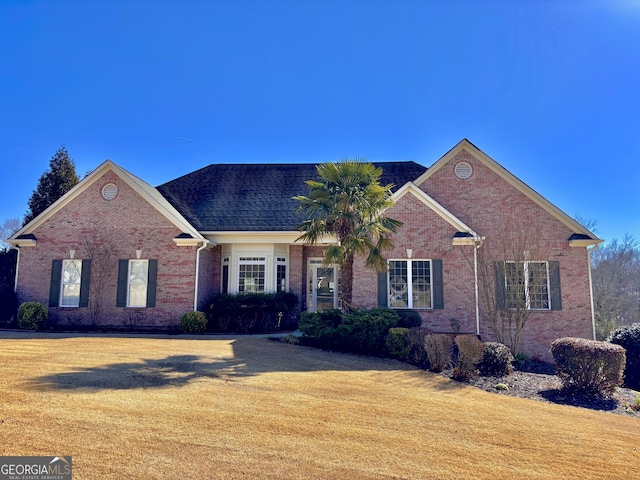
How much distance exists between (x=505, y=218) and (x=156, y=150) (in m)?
16.0

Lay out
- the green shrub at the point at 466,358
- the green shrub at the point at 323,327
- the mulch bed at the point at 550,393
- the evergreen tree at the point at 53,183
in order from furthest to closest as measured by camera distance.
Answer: the evergreen tree at the point at 53,183 < the green shrub at the point at 323,327 < the green shrub at the point at 466,358 < the mulch bed at the point at 550,393

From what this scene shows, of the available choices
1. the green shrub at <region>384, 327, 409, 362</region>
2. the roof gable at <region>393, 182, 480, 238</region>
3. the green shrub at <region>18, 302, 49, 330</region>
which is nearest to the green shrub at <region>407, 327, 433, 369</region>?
the green shrub at <region>384, 327, 409, 362</region>

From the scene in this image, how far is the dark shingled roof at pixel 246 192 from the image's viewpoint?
1756 cm

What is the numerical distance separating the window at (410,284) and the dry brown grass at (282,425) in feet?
17.3

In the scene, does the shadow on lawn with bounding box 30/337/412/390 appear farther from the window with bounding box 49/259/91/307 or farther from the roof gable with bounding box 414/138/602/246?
the roof gable with bounding box 414/138/602/246

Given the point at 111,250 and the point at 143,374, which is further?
the point at 111,250

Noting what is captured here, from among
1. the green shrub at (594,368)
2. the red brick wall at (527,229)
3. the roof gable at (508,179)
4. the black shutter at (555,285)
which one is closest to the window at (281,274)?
the roof gable at (508,179)

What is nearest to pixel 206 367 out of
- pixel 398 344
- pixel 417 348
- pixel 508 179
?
pixel 398 344

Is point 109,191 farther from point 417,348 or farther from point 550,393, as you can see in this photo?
point 550,393

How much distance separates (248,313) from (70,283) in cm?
714

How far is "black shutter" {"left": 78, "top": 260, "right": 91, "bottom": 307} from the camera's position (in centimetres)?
1585

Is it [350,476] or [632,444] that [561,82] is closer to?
[632,444]

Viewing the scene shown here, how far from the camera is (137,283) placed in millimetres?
16062

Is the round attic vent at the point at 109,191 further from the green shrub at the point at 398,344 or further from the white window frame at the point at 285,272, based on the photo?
the green shrub at the point at 398,344
